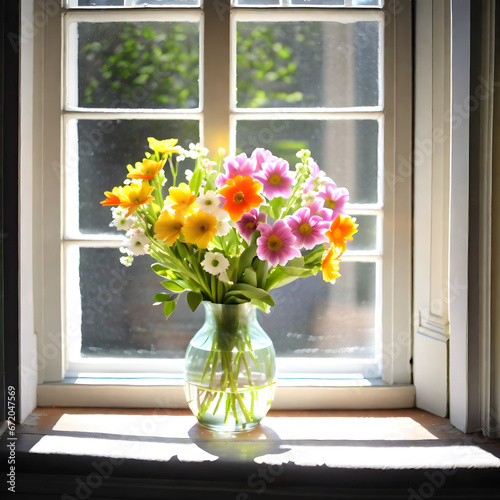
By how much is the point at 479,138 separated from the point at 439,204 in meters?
0.20

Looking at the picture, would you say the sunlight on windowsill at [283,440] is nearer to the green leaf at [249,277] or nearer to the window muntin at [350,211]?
the window muntin at [350,211]

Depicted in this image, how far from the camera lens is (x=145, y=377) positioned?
1.48 metres

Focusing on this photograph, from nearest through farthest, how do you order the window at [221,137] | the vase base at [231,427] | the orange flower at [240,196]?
the orange flower at [240,196] → the vase base at [231,427] → the window at [221,137]

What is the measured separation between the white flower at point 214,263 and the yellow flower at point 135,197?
0.16 m

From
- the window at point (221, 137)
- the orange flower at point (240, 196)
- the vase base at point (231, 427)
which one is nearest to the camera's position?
the orange flower at point (240, 196)

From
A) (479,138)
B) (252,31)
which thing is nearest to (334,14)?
(252,31)

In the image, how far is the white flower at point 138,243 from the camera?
1.19 metres

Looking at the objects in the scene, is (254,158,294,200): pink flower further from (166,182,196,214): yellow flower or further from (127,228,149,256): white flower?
(127,228,149,256): white flower

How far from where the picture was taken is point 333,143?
58.1 inches

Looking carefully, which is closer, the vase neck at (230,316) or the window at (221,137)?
the vase neck at (230,316)

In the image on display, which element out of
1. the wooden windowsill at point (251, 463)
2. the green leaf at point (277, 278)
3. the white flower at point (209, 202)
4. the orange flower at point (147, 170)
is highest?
the orange flower at point (147, 170)

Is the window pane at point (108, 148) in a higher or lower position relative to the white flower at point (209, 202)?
higher

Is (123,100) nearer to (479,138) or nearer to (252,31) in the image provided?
(252,31)

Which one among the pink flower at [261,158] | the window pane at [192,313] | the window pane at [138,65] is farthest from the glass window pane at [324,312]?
the window pane at [138,65]
